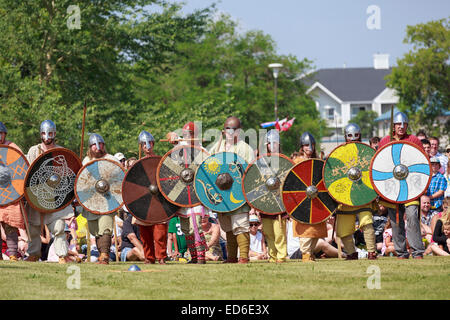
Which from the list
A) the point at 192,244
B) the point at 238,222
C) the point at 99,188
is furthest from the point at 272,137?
the point at 99,188

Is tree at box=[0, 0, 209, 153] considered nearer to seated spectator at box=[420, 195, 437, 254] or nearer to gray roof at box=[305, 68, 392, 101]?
seated spectator at box=[420, 195, 437, 254]

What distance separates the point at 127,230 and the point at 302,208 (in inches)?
126

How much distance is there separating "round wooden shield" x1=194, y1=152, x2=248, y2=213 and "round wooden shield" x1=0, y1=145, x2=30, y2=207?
2273 millimetres

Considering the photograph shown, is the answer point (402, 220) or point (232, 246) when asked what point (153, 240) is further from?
point (402, 220)

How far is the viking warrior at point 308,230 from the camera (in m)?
10.2

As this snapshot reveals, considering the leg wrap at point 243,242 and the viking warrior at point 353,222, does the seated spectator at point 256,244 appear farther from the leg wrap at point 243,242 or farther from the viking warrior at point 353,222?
the viking warrior at point 353,222

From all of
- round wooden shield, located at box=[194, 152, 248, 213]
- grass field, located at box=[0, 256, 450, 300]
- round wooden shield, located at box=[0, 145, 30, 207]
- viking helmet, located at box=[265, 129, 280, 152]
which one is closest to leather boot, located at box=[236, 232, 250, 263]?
round wooden shield, located at box=[194, 152, 248, 213]

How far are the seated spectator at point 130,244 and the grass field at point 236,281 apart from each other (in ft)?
7.64

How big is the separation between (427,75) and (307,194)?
29.9 m

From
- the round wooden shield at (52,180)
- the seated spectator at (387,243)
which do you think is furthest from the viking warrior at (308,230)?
the round wooden shield at (52,180)

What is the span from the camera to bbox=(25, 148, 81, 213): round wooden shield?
10367mm

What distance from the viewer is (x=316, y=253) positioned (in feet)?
39.9

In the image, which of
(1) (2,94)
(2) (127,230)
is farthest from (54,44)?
(2) (127,230)

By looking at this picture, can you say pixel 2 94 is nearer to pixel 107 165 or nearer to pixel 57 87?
pixel 57 87
